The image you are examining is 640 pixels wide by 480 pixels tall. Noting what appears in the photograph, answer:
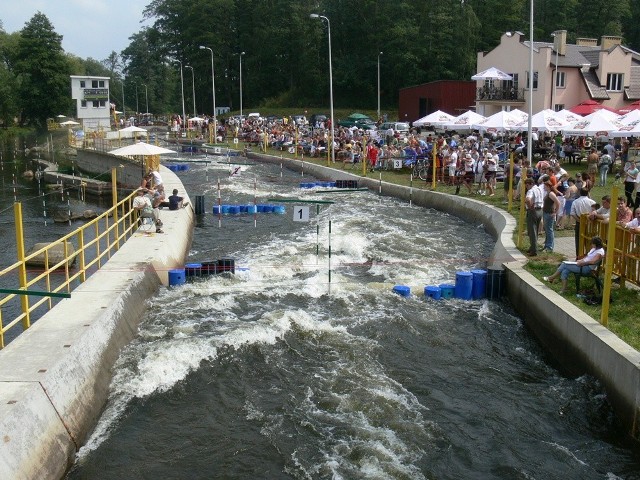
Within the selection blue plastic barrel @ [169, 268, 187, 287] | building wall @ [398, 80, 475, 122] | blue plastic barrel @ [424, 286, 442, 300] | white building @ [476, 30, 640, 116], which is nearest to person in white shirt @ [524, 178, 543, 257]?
blue plastic barrel @ [424, 286, 442, 300]

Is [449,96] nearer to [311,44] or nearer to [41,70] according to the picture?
[311,44]

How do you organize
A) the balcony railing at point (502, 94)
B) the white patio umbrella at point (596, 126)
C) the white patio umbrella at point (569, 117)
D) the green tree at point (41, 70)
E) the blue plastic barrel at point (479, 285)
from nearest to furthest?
the blue plastic barrel at point (479, 285) → the white patio umbrella at point (596, 126) → the white patio umbrella at point (569, 117) → the balcony railing at point (502, 94) → the green tree at point (41, 70)

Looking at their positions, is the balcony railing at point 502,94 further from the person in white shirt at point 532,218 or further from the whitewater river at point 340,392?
the whitewater river at point 340,392

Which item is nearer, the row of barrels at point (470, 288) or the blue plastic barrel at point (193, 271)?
the row of barrels at point (470, 288)

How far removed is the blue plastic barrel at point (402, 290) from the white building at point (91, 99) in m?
64.5

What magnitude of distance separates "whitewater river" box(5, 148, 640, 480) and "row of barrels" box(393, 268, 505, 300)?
296mm

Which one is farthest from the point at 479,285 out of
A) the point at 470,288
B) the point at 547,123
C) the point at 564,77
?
the point at 564,77

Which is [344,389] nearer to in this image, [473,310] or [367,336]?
[367,336]

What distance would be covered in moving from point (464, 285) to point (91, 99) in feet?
224

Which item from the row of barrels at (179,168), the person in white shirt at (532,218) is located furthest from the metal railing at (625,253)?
the row of barrels at (179,168)

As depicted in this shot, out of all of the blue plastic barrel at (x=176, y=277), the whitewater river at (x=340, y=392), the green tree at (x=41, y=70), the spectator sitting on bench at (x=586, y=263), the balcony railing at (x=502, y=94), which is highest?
the green tree at (x=41, y=70)

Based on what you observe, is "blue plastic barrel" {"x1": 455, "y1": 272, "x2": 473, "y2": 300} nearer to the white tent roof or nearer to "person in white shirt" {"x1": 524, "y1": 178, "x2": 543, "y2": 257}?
"person in white shirt" {"x1": 524, "y1": 178, "x2": 543, "y2": 257}

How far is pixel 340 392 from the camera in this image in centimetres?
1079

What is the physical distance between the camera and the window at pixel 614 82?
179ft
